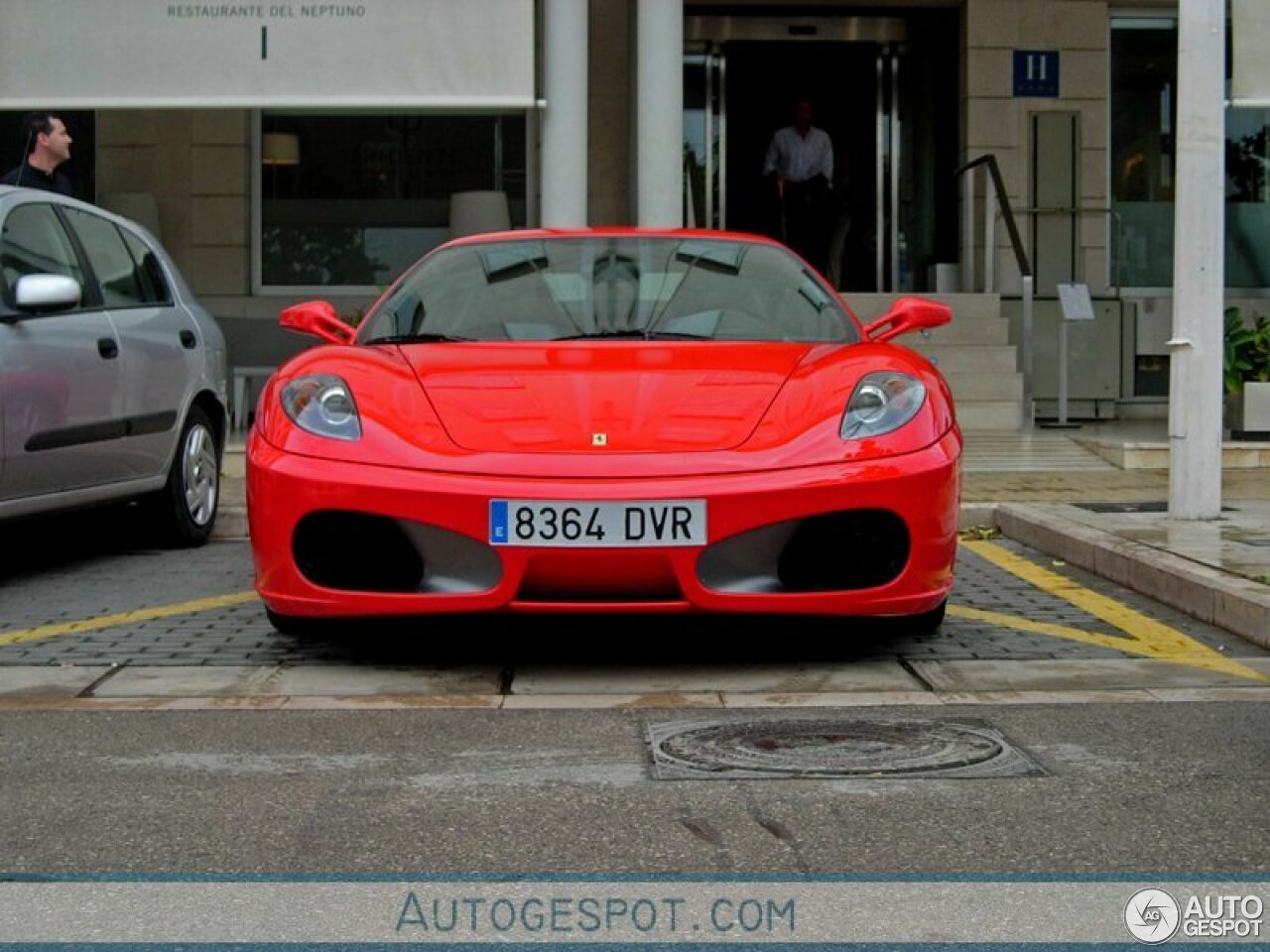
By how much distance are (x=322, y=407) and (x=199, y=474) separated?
3.19 meters

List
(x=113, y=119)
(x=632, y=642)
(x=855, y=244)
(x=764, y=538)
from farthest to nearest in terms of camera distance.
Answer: (x=855, y=244)
(x=113, y=119)
(x=632, y=642)
(x=764, y=538)

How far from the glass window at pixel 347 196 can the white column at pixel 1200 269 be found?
857 cm

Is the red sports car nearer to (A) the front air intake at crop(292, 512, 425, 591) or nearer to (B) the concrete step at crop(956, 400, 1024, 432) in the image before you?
(A) the front air intake at crop(292, 512, 425, 591)

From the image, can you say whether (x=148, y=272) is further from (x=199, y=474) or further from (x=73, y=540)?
(x=73, y=540)

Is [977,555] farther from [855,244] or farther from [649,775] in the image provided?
[855,244]

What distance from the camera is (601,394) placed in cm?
494

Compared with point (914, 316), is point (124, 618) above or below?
below

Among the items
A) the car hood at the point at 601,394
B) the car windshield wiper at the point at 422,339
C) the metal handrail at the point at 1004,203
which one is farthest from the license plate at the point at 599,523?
the metal handrail at the point at 1004,203

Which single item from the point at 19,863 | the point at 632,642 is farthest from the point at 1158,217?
the point at 19,863

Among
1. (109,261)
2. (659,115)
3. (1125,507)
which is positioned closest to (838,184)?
(659,115)

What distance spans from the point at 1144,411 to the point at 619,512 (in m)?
11.3

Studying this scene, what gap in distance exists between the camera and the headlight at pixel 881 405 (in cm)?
487

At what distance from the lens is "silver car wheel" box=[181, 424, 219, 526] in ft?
25.7

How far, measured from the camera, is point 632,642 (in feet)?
17.6
